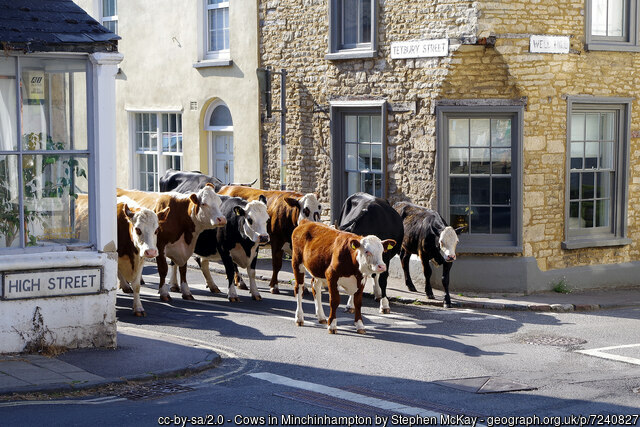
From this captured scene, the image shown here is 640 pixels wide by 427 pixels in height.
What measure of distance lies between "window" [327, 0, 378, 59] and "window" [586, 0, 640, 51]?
4.08 m

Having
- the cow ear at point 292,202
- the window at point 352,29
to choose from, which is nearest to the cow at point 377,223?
the cow ear at point 292,202

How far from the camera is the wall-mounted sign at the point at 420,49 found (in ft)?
59.6

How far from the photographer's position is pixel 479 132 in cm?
1848

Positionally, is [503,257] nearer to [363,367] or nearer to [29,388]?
[363,367]

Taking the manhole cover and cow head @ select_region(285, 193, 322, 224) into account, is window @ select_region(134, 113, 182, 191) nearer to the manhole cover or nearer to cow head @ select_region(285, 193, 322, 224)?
cow head @ select_region(285, 193, 322, 224)

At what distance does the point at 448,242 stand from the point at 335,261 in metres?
3.25

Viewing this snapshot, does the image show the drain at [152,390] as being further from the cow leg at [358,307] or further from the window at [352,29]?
the window at [352,29]

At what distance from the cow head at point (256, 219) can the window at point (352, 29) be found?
4.61 metres

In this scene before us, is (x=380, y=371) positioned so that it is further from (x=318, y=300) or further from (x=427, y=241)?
(x=427, y=241)

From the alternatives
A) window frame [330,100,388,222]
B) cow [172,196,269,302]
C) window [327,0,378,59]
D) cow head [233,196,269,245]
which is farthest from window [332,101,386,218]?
cow head [233,196,269,245]

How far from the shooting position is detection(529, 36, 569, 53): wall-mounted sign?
18.0 m

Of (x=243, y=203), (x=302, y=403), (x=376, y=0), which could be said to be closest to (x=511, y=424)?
(x=302, y=403)

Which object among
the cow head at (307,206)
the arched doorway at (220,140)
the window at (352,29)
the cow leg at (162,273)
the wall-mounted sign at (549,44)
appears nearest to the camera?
the cow leg at (162,273)

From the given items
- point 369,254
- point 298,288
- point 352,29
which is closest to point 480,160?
point 352,29
